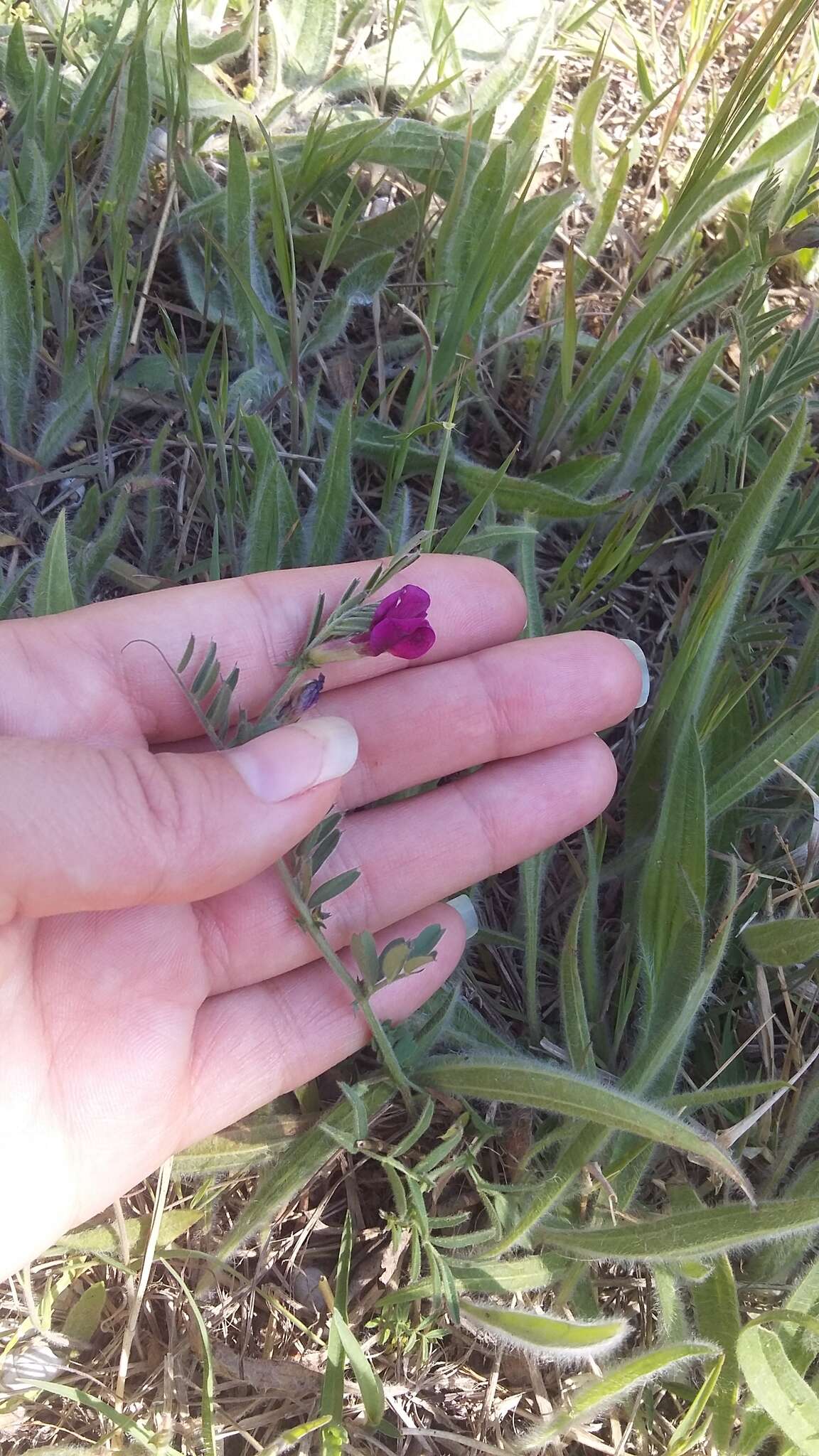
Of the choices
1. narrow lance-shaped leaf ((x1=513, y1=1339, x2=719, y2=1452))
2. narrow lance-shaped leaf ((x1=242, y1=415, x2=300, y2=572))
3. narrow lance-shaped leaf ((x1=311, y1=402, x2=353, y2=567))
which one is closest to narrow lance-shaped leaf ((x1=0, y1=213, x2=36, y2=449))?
narrow lance-shaped leaf ((x1=242, y1=415, x2=300, y2=572))

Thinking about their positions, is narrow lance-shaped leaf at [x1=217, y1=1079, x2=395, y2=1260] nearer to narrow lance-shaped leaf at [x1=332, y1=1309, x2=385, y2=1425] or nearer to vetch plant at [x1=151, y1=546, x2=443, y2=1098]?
vetch plant at [x1=151, y1=546, x2=443, y2=1098]

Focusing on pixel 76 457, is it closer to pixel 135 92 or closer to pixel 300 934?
pixel 135 92

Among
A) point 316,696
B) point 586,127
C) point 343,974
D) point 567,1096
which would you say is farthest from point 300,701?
point 586,127

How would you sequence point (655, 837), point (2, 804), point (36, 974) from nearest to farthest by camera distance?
point (2, 804) → point (36, 974) → point (655, 837)

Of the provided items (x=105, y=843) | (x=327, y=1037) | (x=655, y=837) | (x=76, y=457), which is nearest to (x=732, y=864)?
(x=655, y=837)

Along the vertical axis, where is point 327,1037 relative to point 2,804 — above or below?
below

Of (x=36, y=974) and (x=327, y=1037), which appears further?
(x=327, y=1037)
